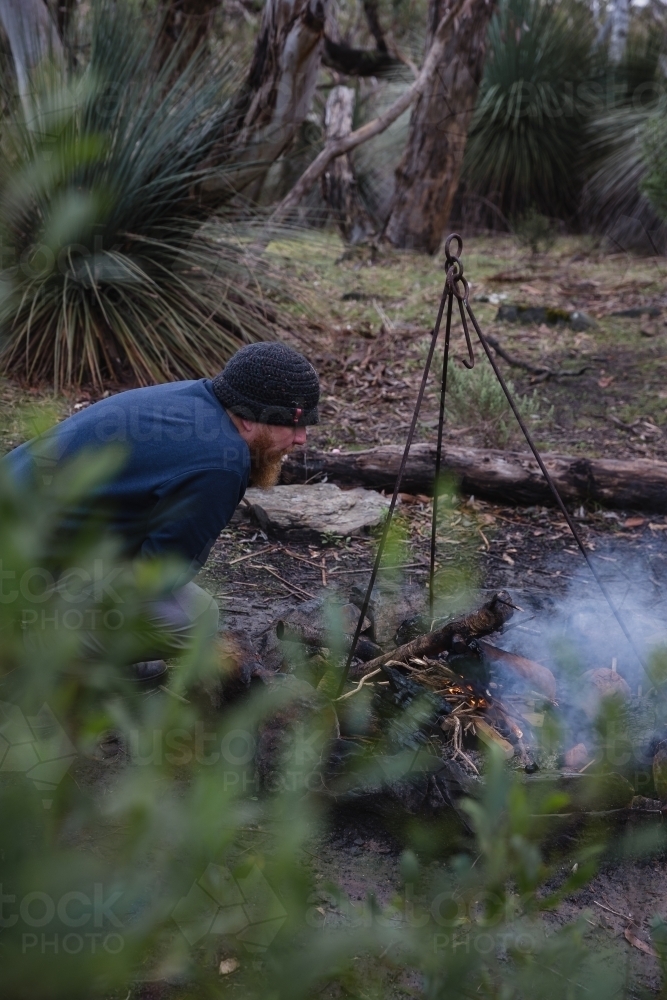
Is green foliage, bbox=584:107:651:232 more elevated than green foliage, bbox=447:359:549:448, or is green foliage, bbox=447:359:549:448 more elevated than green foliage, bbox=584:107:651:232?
green foliage, bbox=584:107:651:232

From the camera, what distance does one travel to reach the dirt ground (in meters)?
2.38

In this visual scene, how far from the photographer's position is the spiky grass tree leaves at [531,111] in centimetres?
1132

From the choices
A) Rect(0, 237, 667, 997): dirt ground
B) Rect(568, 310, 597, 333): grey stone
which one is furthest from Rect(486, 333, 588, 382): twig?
Rect(568, 310, 597, 333): grey stone

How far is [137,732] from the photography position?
2.57 feet

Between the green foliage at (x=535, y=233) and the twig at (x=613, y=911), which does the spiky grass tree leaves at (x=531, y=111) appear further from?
the twig at (x=613, y=911)

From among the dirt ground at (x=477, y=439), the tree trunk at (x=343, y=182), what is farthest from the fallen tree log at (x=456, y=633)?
the tree trunk at (x=343, y=182)

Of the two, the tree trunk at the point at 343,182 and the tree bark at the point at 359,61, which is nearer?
the tree trunk at the point at 343,182

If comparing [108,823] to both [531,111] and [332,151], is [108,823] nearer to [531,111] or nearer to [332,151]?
[332,151]

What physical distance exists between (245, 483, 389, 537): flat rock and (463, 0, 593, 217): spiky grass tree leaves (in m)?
8.37

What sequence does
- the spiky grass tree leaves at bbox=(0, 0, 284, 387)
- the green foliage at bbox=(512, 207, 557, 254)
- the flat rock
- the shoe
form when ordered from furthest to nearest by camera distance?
the green foliage at bbox=(512, 207, 557, 254), the spiky grass tree leaves at bbox=(0, 0, 284, 387), the flat rock, the shoe

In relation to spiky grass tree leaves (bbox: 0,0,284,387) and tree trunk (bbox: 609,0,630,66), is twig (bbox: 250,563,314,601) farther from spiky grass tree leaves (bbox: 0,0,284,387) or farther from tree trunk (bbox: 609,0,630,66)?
tree trunk (bbox: 609,0,630,66)

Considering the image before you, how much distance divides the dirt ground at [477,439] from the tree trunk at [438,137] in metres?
0.46

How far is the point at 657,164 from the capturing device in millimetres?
8297

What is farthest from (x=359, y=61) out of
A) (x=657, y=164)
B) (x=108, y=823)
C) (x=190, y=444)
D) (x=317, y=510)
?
(x=108, y=823)
